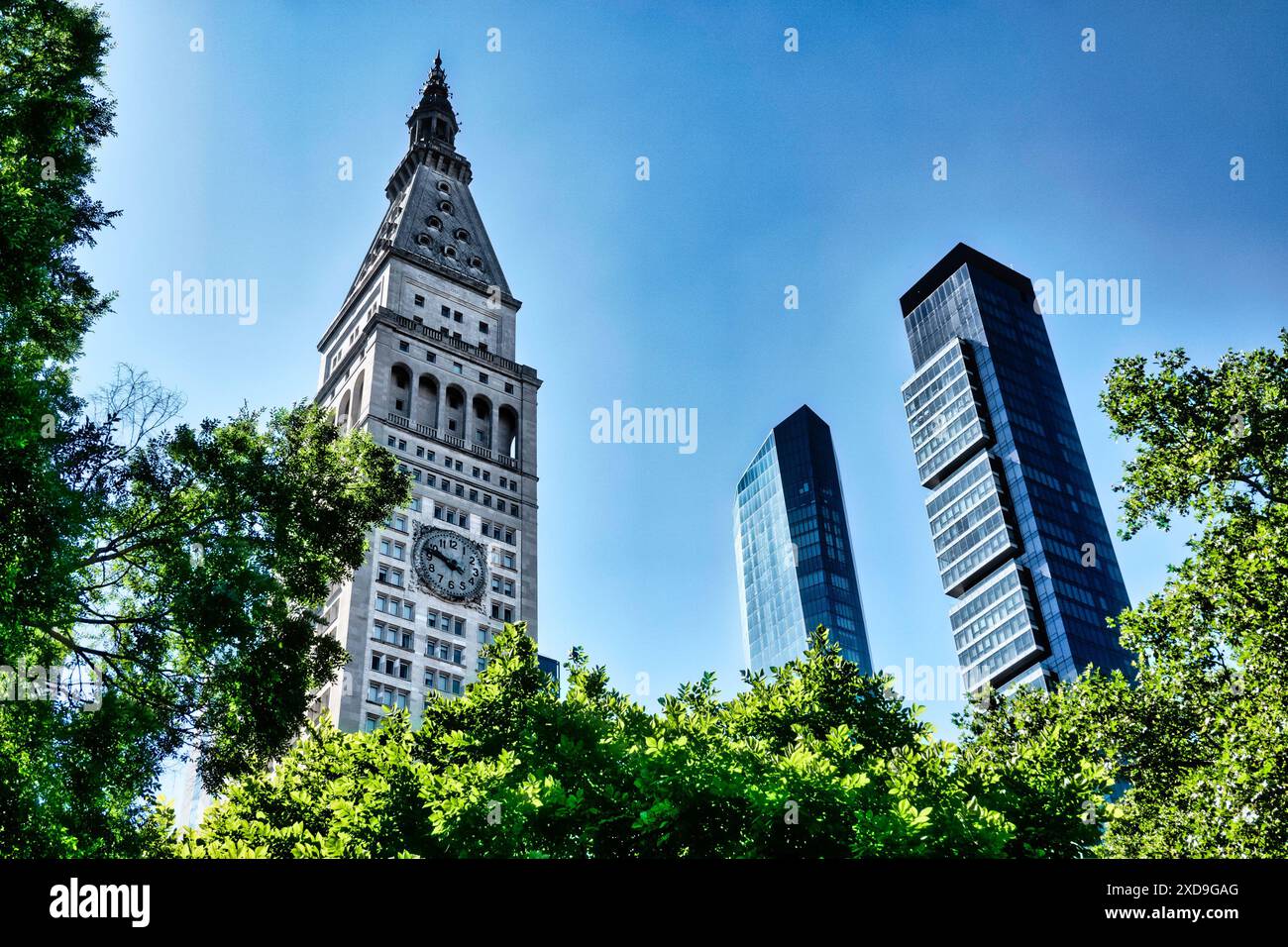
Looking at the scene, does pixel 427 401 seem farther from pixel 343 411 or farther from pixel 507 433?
pixel 507 433

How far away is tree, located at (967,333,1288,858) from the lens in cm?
2036

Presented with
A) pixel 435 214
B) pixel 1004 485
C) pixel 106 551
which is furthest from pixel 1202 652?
pixel 1004 485

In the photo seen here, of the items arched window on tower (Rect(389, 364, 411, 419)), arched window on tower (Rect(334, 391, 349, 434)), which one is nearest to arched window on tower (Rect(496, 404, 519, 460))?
arched window on tower (Rect(389, 364, 411, 419))

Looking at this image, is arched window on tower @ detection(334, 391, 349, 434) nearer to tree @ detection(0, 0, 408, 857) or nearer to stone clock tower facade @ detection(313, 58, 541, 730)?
stone clock tower facade @ detection(313, 58, 541, 730)

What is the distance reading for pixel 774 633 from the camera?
194000 millimetres

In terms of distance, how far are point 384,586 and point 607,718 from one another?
44642 mm

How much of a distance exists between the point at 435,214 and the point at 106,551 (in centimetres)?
8266

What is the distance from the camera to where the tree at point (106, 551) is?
17.6 metres

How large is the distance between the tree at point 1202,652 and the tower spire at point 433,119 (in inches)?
3673

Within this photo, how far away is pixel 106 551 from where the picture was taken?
20344 mm

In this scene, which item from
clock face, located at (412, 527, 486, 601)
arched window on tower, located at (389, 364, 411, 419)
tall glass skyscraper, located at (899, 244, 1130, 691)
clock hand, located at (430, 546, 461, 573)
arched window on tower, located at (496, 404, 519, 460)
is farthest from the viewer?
tall glass skyscraper, located at (899, 244, 1130, 691)

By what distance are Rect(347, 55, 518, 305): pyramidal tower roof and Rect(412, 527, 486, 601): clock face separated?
28.1 m
